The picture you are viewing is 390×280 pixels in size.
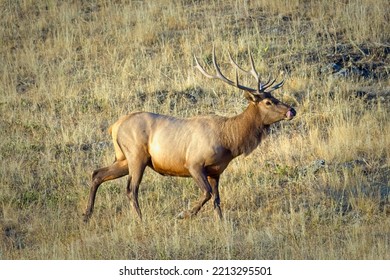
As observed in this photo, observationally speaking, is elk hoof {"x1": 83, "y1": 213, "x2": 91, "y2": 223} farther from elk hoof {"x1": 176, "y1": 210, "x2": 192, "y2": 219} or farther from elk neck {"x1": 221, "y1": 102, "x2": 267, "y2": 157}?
elk neck {"x1": 221, "y1": 102, "x2": 267, "y2": 157}

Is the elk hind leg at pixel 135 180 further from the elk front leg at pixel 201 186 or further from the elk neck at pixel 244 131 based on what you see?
the elk neck at pixel 244 131

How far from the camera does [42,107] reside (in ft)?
52.4

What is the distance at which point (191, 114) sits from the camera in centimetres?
1527

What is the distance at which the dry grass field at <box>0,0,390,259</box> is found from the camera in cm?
1065

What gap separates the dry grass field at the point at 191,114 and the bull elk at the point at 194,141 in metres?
0.55

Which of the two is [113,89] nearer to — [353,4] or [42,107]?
[42,107]

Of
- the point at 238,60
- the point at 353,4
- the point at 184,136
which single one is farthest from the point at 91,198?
the point at 353,4

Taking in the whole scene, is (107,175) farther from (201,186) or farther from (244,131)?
(244,131)

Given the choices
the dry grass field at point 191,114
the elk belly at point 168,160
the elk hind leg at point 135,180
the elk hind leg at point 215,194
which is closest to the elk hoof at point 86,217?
the dry grass field at point 191,114

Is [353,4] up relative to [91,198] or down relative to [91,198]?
up

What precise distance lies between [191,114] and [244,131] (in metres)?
3.70

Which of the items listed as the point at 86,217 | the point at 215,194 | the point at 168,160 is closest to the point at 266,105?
the point at 215,194

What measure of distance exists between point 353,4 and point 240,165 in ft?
21.6

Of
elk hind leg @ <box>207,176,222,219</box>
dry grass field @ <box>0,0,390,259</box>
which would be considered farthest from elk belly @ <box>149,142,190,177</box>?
dry grass field @ <box>0,0,390,259</box>
